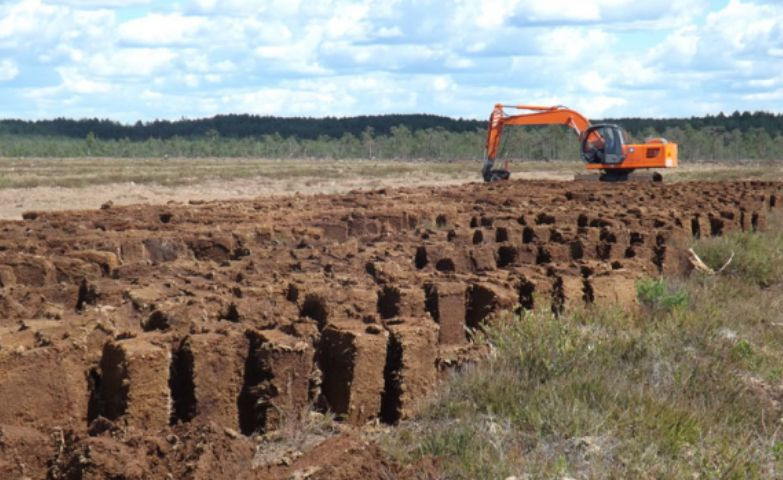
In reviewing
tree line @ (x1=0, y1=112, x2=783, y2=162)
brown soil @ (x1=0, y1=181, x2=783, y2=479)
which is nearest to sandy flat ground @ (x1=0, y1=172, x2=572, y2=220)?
brown soil @ (x1=0, y1=181, x2=783, y2=479)

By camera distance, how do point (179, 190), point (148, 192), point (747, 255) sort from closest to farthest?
point (747, 255) → point (148, 192) → point (179, 190)

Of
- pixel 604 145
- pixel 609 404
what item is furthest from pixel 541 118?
pixel 609 404

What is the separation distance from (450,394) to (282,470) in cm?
208

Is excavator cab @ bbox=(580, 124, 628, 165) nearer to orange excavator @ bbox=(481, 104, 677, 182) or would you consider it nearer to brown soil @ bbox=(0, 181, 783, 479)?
orange excavator @ bbox=(481, 104, 677, 182)

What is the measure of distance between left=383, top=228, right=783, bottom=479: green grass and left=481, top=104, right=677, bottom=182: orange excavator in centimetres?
2370

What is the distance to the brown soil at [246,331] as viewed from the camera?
6.11 meters

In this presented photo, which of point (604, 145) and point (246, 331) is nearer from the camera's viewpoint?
point (246, 331)

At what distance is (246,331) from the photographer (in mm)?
7691

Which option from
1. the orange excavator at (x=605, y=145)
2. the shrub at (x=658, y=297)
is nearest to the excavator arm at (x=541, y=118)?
the orange excavator at (x=605, y=145)

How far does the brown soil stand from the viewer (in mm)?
6113

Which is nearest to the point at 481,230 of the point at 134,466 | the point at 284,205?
the point at 284,205

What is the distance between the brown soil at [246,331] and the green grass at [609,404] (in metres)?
0.46

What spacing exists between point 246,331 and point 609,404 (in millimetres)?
2330

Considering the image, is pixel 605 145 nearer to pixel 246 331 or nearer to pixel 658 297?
pixel 658 297
